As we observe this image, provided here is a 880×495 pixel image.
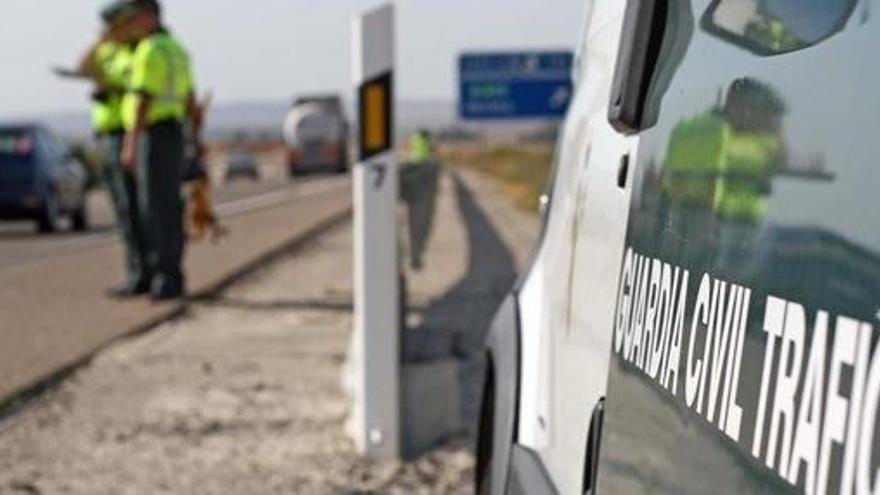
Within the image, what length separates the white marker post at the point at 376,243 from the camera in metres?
7.01

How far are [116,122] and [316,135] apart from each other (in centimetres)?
6019

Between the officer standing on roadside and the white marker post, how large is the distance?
6105mm

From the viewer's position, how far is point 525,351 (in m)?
4.17

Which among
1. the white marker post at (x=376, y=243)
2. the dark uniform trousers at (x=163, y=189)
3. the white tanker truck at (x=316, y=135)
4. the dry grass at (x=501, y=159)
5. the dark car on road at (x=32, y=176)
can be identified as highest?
the white marker post at (x=376, y=243)

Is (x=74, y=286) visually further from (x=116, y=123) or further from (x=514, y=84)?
(x=514, y=84)

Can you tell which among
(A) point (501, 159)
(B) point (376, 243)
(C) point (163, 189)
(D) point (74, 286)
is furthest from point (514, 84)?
(A) point (501, 159)

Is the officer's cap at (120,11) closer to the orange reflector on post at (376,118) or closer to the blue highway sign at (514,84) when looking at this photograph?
the orange reflector on post at (376,118)

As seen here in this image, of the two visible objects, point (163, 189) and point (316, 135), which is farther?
point (316, 135)

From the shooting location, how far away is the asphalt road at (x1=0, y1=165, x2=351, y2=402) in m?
10.8

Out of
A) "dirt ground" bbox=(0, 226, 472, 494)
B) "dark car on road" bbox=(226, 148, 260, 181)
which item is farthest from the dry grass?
"dirt ground" bbox=(0, 226, 472, 494)

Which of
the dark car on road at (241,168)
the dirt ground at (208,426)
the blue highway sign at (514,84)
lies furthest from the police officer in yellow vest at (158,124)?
the dark car on road at (241,168)

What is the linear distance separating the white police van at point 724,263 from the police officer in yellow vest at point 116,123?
9806 millimetres

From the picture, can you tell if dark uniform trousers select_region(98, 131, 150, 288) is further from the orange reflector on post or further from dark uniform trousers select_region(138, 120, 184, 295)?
the orange reflector on post

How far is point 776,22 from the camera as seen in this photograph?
2.16 m
